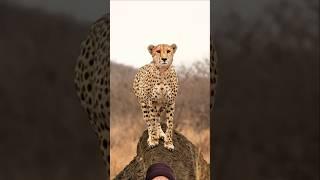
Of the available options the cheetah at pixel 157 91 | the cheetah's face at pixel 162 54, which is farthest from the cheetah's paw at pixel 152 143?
the cheetah's face at pixel 162 54

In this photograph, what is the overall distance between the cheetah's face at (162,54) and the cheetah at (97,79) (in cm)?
34

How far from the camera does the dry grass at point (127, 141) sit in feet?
16.0

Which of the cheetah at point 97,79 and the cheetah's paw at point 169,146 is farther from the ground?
the cheetah at point 97,79

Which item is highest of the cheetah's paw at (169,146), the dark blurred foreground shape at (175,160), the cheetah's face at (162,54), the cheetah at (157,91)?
the cheetah's face at (162,54)

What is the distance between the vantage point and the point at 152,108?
16.1ft

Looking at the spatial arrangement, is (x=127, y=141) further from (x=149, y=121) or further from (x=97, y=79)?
(x=97, y=79)

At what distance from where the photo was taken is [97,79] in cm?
484

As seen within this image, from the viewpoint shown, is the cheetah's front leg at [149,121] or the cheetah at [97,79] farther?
the cheetah's front leg at [149,121]

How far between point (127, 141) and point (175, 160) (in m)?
0.39

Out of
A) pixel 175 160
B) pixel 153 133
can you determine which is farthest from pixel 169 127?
pixel 175 160

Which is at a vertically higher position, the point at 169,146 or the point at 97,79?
the point at 97,79

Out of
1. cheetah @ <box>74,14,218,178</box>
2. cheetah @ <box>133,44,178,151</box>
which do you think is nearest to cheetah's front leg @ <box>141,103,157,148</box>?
cheetah @ <box>133,44,178,151</box>

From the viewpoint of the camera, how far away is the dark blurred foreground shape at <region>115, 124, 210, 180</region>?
494 cm

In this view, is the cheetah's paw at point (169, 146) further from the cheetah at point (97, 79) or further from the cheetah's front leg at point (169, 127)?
the cheetah at point (97, 79)
